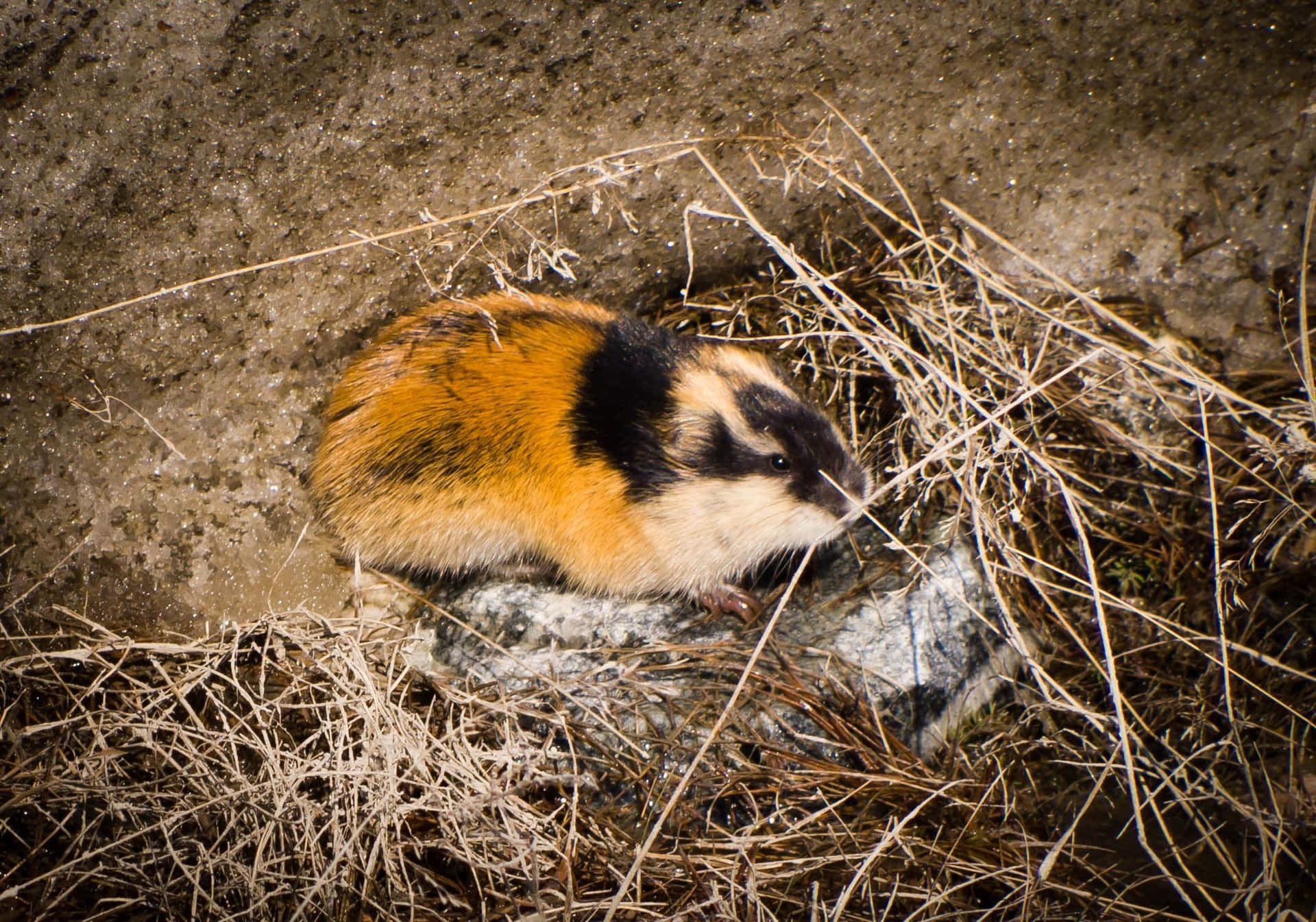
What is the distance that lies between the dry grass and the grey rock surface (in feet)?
0.23

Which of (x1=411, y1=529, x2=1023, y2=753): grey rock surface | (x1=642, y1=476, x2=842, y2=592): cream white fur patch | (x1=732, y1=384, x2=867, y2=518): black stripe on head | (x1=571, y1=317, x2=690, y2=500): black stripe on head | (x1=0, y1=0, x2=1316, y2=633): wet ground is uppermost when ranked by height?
(x1=0, y1=0, x2=1316, y2=633): wet ground

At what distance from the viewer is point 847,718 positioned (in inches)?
120

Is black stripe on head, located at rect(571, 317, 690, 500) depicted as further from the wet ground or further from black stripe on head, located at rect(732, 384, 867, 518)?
the wet ground

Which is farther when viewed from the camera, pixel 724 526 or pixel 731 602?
pixel 731 602

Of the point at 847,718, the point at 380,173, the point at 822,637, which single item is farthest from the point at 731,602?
the point at 380,173

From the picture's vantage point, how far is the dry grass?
8.86ft

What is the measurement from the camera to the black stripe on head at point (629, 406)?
3086mm

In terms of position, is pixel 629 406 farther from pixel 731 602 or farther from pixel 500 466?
pixel 731 602

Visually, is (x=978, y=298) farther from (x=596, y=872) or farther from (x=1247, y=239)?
(x=596, y=872)

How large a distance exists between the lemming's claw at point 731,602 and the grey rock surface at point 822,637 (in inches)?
2.1

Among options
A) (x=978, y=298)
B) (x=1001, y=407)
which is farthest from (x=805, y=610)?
(x=978, y=298)

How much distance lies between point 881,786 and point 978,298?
187cm

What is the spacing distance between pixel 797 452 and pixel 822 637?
0.70 metres

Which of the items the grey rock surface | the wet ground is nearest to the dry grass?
the grey rock surface
